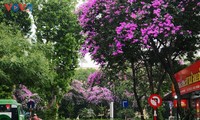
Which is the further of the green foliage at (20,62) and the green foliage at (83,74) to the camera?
the green foliage at (83,74)

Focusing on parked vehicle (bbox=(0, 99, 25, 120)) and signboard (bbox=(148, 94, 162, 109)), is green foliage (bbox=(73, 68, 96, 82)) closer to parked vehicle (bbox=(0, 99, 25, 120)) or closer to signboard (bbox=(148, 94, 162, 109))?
parked vehicle (bbox=(0, 99, 25, 120))

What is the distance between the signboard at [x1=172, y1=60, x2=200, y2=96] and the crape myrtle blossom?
6.84 ft

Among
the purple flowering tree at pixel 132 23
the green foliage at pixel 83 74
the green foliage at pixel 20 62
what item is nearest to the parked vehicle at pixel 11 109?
the purple flowering tree at pixel 132 23

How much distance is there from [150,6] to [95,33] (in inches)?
167

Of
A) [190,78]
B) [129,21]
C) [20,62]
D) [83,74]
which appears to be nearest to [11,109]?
[20,62]

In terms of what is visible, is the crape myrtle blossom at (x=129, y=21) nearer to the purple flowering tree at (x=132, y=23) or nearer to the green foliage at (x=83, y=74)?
the purple flowering tree at (x=132, y=23)

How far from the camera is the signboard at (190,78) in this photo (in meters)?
19.1

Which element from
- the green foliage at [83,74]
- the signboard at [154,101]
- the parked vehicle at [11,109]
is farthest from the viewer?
the green foliage at [83,74]

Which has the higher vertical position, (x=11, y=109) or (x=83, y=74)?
(x=83, y=74)

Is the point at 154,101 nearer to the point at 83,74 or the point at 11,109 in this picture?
the point at 11,109

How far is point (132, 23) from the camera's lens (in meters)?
17.9

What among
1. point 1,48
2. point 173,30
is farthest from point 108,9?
point 1,48

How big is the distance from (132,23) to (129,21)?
1.38 ft

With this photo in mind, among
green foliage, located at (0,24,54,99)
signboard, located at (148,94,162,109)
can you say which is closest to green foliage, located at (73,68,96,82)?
green foliage, located at (0,24,54,99)
